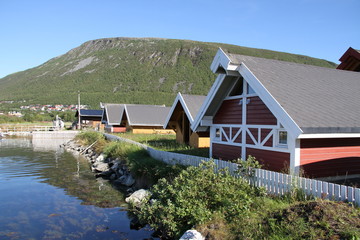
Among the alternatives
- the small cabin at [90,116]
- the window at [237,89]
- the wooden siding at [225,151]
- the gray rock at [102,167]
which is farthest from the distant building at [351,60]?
the small cabin at [90,116]

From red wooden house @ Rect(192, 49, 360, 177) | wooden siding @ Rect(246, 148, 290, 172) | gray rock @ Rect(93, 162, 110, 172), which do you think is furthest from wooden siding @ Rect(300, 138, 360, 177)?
gray rock @ Rect(93, 162, 110, 172)

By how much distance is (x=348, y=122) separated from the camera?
9930 mm

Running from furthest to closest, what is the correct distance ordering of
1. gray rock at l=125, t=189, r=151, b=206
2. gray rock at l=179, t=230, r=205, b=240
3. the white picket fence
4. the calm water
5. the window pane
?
gray rock at l=125, t=189, r=151, b=206
the window pane
the calm water
gray rock at l=179, t=230, r=205, b=240
the white picket fence

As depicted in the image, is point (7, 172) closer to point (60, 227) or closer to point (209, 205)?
point (60, 227)

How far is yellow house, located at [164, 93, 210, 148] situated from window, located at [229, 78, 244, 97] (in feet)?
22.1

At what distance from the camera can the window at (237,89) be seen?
13.0 m

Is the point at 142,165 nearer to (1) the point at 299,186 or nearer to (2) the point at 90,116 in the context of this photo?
(1) the point at 299,186

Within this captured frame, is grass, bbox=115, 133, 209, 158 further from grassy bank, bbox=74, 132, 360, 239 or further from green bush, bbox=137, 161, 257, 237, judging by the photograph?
grassy bank, bbox=74, 132, 360, 239

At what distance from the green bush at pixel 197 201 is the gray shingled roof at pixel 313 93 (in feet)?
8.85

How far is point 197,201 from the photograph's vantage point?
29.1 feet

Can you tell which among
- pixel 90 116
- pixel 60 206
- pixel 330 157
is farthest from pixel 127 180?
pixel 90 116

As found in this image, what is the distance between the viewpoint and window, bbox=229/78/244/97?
1302cm

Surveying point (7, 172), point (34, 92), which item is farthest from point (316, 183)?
point (34, 92)

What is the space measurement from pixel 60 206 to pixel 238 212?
882 centimetres
